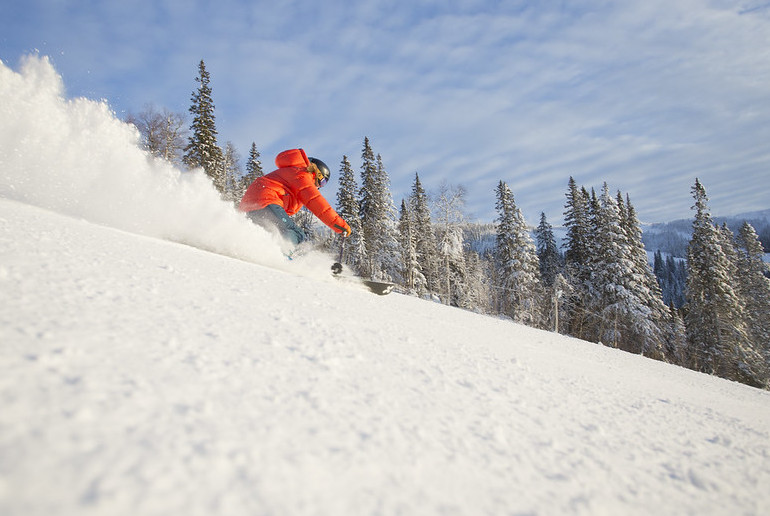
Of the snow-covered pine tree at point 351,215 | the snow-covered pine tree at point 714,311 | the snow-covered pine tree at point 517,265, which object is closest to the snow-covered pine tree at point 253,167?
the snow-covered pine tree at point 351,215

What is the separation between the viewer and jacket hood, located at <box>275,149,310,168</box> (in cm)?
684

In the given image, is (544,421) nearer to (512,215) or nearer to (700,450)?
(700,450)

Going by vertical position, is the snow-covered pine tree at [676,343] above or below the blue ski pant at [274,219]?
below

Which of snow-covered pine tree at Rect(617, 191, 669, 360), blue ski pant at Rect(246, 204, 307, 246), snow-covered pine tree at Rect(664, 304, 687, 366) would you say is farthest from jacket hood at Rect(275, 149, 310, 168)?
snow-covered pine tree at Rect(664, 304, 687, 366)

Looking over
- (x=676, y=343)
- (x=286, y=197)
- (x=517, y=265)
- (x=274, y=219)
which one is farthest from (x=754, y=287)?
(x=274, y=219)

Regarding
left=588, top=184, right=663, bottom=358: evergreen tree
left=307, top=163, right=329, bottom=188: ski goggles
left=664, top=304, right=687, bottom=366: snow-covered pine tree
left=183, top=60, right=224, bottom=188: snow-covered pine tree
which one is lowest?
left=664, top=304, right=687, bottom=366: snow-covered pine tree

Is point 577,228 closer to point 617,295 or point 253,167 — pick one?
point 617,295

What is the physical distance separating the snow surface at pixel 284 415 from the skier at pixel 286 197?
2.89 meters

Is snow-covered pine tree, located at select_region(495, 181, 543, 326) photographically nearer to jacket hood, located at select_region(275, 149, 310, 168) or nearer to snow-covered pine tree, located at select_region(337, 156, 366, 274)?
snow-covered pine tree, located at select_region(337, 156, 366, 274)

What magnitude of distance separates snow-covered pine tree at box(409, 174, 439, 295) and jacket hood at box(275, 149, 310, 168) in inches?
1179

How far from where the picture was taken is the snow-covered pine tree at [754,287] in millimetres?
29875

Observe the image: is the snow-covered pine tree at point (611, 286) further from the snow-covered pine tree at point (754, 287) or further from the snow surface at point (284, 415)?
the snow surface at point (284, 415)

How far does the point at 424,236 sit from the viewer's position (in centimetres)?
3922

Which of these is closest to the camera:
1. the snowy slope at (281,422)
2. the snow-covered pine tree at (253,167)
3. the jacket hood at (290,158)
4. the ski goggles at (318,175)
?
the snowy slope at (281,422)
